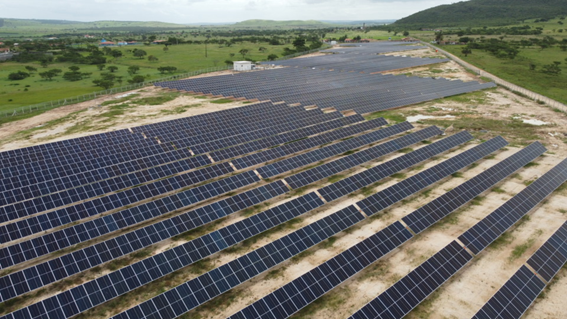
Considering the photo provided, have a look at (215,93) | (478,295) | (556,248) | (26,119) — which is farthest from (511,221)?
(26,119)

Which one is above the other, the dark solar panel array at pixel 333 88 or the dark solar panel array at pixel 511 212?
the dark solar panel array at pixel 333 88

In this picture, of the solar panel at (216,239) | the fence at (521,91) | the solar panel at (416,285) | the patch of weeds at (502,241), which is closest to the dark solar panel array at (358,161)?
the solar panel at (216,239)

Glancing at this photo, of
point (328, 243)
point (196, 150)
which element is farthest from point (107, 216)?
point (328, 243)

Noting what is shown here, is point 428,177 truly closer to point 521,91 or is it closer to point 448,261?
point 448,261

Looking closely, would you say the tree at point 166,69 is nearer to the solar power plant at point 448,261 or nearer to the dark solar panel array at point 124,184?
the dark solar panel array at point 124,184

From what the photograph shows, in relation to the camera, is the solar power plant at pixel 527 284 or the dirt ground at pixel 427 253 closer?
the solar power plant at pixel 527 284

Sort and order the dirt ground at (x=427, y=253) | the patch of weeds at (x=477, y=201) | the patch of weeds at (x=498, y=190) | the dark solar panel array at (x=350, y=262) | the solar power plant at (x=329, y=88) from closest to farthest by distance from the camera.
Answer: the dark solar panel array at (x=350, y=262)
the dirt ground at (x=427, y=253)
the patch of weeds at (x=477, y=201)
the patch of weeds at (x=498, y=190)
the solar power plant at (x=329, y=88)
